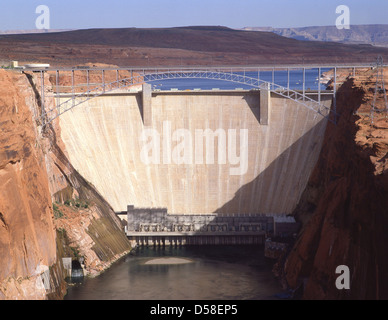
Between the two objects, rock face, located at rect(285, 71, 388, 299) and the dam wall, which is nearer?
rock face, located at rect(285, 71, 388, 299)

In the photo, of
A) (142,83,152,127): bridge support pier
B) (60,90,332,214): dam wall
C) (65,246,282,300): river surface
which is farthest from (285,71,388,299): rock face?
(142,83,152,127): bridge support pier

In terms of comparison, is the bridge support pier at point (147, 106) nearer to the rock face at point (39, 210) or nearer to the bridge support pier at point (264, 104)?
the rock face at point (39, 210)

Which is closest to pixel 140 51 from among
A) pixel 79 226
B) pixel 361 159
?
pixel 79 226

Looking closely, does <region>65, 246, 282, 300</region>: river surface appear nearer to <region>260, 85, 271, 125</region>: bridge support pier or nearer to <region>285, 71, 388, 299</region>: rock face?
<region>285, 71, 388, 299</region>: rock face

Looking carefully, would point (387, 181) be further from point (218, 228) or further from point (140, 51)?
point (140, 51)

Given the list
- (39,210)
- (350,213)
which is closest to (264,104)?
(39,210)

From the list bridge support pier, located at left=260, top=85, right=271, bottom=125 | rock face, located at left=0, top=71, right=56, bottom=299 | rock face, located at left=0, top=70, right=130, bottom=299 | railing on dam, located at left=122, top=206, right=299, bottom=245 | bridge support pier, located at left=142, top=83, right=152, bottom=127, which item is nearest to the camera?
rock face, located at left=0, top=71, right=56, bottom=299

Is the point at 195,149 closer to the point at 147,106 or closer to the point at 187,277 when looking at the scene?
the point at 147,106
